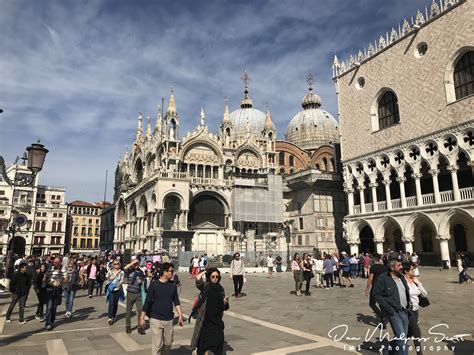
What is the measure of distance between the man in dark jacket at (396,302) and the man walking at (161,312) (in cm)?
320

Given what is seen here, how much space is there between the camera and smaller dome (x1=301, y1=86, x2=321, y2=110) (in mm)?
66062

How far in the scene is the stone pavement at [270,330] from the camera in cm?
682

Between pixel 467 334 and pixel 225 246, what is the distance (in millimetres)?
32310

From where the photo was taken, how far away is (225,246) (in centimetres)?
3897

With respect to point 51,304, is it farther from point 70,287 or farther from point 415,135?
point 415,135

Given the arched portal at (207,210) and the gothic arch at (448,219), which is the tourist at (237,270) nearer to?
the gothic arch at (448,219)

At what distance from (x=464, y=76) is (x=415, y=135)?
17.5 feet

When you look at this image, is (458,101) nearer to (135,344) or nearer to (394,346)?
(394,346)

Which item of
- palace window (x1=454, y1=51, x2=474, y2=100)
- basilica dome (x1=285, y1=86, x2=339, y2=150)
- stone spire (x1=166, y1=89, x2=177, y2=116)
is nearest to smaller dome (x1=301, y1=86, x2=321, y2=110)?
basilica dome (x1=285, y1=86, x2=339, y2=150)

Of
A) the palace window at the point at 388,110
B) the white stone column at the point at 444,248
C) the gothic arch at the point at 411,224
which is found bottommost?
the white stone column at the point at 444,248

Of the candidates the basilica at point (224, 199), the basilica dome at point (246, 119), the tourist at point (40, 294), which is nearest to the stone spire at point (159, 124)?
the basilica at point (224, 199)

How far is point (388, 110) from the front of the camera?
33.1 metres

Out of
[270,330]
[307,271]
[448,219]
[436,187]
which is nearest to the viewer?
[270,330]
